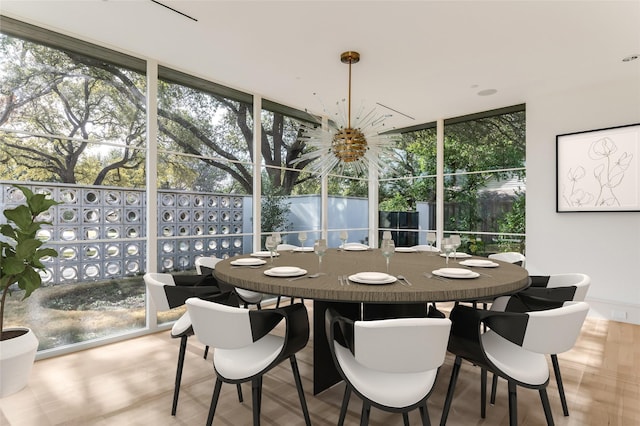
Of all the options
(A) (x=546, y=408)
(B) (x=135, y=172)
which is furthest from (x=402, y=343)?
(B) (x=135, y=172)

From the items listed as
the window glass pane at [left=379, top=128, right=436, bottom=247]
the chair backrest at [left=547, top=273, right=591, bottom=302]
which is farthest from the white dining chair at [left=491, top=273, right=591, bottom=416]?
the window glass pane at [left=379, top=128, right=436, bottom=247]

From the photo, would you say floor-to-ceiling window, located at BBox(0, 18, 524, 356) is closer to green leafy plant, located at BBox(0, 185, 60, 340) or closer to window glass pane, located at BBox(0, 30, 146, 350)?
window glass pane, located at BBox(0, 30, 146, 350)

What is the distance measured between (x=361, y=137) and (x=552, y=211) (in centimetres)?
309

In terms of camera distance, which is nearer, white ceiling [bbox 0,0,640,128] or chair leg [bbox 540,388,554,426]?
chair leg [bbox 540,388,554,426]

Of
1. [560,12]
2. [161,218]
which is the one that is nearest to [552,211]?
[560,12]

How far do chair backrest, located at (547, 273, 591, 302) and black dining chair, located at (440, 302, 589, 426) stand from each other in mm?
393

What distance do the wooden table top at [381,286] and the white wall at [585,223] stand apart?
2.42 meters

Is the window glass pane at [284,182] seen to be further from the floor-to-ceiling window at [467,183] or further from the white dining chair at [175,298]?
the white dining chair at [175,298]

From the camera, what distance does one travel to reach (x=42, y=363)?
274 cm

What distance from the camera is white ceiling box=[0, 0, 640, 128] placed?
8.36 ft

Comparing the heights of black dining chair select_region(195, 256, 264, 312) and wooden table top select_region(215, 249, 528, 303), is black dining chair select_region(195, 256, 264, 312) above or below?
below

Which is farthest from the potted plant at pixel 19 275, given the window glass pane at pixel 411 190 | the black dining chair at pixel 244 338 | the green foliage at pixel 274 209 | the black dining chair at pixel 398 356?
the window glass pane at pixel 411 190

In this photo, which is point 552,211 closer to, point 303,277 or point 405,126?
point 405,126

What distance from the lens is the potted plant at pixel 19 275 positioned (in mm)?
2137
